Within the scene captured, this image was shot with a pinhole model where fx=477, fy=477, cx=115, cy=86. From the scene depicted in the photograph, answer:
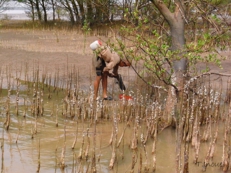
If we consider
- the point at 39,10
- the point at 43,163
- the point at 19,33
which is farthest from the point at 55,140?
the point at 39,10

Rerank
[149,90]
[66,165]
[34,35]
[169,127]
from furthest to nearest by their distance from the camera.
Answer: [34,35] < [149,90] < [169,127] < [66,165]

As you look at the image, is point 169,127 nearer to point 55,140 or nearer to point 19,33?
point 55,140

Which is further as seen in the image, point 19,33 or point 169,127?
point 19,33

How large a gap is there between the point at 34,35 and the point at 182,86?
17.3 meters

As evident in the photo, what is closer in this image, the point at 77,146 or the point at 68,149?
the point at 68,149

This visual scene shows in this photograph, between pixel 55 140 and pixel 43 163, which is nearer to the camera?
pixel 43 163

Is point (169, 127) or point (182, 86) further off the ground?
point (182, 86)

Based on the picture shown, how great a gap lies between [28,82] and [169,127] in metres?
4.25

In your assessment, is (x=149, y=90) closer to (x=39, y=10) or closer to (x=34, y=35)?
(x=34, y=35)

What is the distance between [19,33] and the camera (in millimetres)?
24938

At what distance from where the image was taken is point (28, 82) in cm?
1091

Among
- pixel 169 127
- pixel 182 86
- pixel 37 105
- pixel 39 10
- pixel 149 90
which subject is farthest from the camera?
pixel 39 10

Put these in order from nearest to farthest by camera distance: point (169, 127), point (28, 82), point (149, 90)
A: point (169, 127), point (149, 90), point (28, 82)

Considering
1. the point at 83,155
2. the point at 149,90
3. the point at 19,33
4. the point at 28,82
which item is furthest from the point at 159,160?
the point at 19,33
